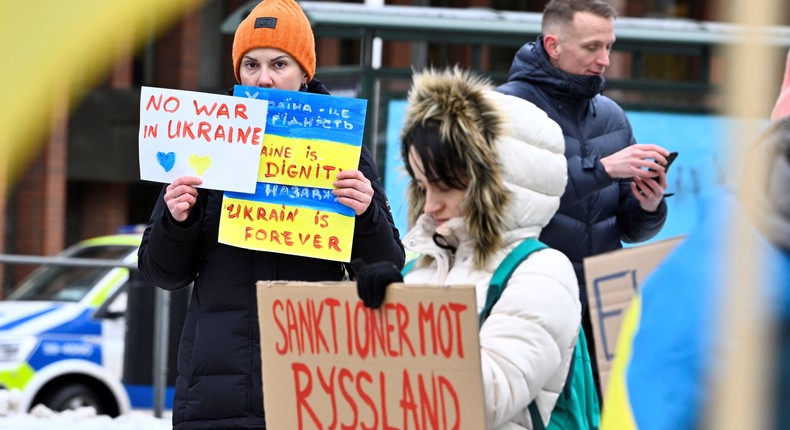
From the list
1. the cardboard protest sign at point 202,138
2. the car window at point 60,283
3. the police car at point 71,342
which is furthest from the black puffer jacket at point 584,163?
the car window at point 60,283

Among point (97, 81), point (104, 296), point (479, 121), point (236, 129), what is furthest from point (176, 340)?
point (97, 81)

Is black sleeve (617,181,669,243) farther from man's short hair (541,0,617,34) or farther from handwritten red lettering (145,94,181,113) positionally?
handwritten red lettering (145,94,181,113)

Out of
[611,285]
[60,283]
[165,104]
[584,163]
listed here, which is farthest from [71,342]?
[611,285]

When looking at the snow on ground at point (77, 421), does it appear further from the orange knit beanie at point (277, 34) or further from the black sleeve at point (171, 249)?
the orange knit beanie at point (277, 34)

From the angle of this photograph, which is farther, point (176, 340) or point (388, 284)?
point (176, 340)

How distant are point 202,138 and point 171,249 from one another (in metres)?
0.29

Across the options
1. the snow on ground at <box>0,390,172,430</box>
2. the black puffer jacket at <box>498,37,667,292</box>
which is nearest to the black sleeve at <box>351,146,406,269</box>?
the black puffer jacket at <box>498,37,667,292</box>

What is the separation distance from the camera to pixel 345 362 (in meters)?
2.57

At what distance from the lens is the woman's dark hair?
275 cm

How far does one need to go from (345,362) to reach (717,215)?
3.72 feet

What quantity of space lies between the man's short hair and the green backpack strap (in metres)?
1.67

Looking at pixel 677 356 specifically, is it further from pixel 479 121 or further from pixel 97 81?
pixel 479 121

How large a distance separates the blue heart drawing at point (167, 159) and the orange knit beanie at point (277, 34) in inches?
12.2

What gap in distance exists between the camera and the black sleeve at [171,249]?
327 centimetres
